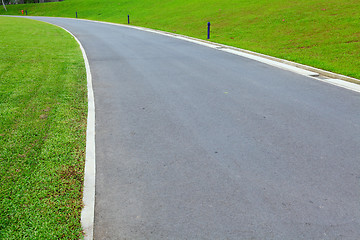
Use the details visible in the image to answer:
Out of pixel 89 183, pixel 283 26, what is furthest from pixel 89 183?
pixel 283 26

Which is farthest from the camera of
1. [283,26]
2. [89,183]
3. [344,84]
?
[283,26]

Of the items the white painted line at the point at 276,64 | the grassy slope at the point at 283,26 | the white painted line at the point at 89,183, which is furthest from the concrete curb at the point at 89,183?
the grassy slope at the point at 283,26

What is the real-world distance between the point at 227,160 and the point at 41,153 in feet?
9.93

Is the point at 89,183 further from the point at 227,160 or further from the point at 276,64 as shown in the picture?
the point at 276,64

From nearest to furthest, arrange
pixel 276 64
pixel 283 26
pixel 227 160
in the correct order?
pixel 227 160 → pixel 276 64 → pixel 283 26

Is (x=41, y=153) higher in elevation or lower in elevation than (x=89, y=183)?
higher

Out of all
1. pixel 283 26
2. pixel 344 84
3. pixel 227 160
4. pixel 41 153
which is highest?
pixel 283 26

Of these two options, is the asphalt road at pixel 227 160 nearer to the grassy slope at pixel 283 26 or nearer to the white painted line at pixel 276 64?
the white painted line at pixel 276 64

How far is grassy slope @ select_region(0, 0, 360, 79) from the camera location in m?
13.4

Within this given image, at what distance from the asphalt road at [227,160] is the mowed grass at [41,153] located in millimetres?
387

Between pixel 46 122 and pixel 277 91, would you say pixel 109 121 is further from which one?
pixel 277 91

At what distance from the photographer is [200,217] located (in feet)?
11.8

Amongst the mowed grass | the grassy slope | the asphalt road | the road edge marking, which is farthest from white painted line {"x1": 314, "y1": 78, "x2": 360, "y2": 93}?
the mowed grass

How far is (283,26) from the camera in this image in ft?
68.8
